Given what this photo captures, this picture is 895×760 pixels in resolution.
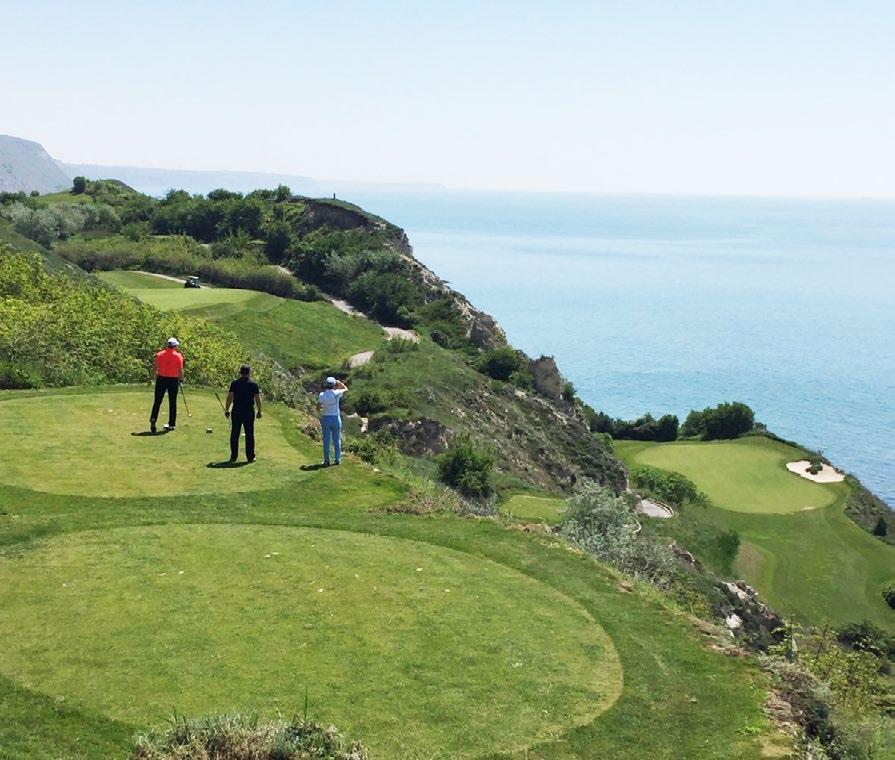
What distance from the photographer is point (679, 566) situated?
3772cm

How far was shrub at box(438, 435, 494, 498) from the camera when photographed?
1423 inches

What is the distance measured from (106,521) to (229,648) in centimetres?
523

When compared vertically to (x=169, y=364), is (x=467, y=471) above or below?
below

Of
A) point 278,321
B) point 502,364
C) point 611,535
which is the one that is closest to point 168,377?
point 611,535

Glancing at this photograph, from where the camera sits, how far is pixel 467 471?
3738 cm

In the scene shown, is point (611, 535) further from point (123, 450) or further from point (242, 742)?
point (242, 742)

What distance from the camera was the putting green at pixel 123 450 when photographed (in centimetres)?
1684

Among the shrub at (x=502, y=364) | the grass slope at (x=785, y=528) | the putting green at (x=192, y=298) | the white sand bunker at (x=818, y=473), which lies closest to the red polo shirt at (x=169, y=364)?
the grass slope at (x=785, y=528)

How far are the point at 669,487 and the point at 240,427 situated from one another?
2148 inches

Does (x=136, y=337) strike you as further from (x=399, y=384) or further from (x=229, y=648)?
(x=399, y=384)

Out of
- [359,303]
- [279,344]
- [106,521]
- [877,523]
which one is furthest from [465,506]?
[359,303]

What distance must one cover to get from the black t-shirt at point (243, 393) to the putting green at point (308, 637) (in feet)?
15.1

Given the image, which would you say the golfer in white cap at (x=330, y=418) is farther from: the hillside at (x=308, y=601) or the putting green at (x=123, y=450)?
the putting green at (x=123, y=450)

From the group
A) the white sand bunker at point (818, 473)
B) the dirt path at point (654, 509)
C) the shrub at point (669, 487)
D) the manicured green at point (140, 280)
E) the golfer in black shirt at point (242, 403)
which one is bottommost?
the white sand bunker at point (818, 473)
